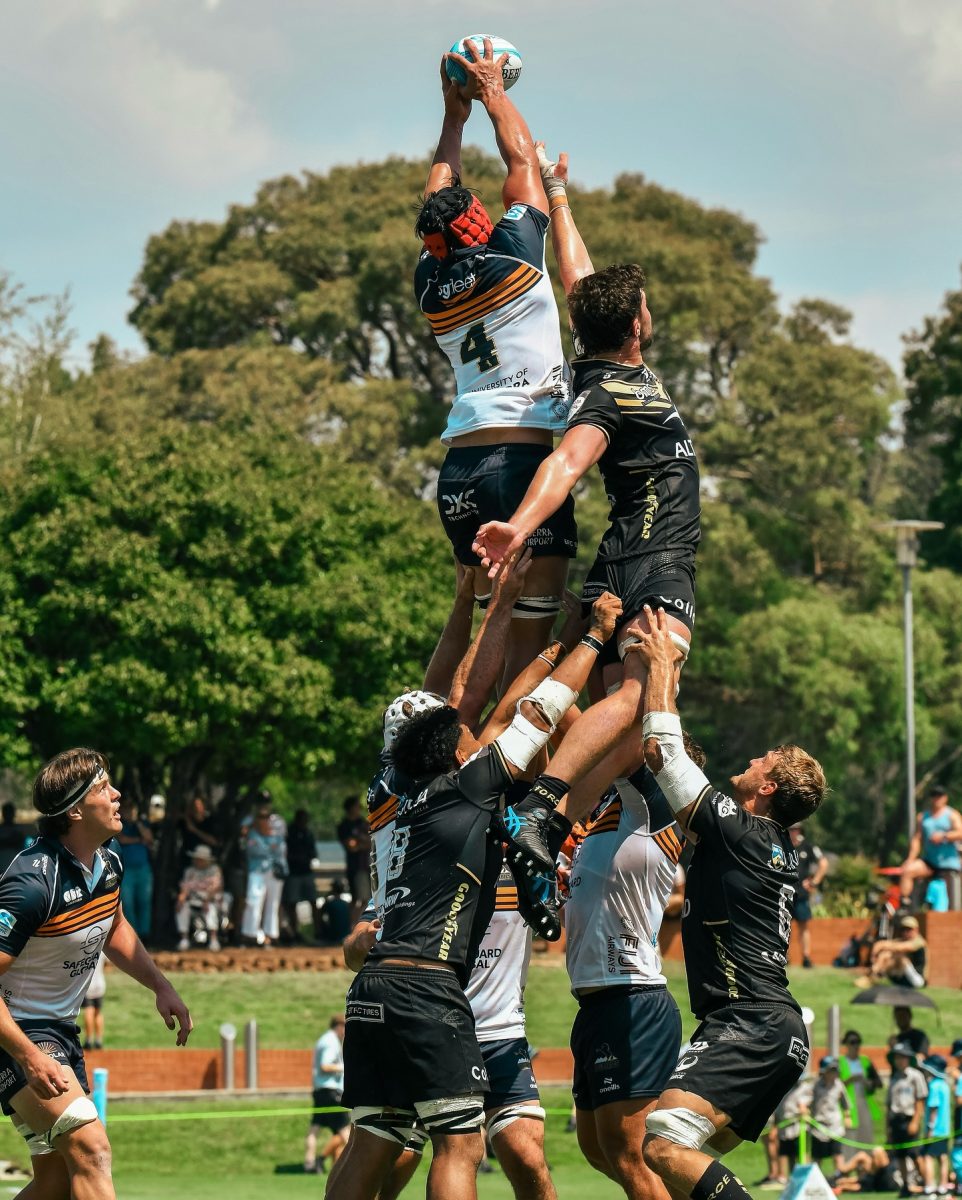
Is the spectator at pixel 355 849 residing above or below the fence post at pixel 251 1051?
above

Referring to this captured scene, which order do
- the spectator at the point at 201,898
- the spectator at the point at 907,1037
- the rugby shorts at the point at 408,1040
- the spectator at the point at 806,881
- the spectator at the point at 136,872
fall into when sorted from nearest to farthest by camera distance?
the rugby shorts at the point at 408,1040 < the spectator at the point at 907,1037 < the spectator at the point at 806,881 < the spectator at the point at 136,872 < the spectator at the point at 201,898

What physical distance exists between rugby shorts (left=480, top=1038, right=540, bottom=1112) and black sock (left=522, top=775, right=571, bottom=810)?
1.72 metres

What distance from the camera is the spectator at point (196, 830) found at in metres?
33.3

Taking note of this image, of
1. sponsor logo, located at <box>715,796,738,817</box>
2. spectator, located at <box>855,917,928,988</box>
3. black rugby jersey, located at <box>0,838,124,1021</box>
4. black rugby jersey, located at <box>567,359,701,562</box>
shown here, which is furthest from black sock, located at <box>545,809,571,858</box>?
spectator, located at <box>855,917,928,988</box>

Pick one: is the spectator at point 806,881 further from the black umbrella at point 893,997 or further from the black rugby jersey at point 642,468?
the black rugby jersey at point 642,468

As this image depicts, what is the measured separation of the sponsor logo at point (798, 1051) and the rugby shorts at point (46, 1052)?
3.53 meters

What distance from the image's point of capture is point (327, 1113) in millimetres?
20469

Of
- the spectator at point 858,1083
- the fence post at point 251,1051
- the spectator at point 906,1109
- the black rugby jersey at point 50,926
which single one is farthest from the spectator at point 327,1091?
the black rugby jersey at point 50,926

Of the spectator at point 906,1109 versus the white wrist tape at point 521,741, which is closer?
the white wrist tape at point 521,741

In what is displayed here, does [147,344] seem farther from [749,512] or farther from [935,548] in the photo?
[935,548]

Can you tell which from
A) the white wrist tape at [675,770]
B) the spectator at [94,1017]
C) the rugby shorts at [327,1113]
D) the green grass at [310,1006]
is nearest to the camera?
the white wrist tape at [675,770]

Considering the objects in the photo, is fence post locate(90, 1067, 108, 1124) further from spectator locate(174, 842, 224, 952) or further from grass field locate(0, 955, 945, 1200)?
spectator locate(174, 842, 224, 952)

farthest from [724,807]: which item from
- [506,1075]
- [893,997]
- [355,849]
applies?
[355,849]

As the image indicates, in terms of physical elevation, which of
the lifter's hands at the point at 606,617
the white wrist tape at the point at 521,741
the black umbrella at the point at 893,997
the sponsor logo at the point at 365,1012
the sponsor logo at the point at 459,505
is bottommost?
the black umbrella at the point at 893,997
